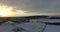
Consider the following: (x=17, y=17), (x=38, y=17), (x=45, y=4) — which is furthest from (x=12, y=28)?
(x=45, y=4)

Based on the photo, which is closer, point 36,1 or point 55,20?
point 55,20

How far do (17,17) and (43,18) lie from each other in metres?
0.18

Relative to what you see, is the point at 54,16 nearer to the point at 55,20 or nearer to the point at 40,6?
the point at 55,20

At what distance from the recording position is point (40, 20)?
1.04m

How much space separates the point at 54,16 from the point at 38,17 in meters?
0.11

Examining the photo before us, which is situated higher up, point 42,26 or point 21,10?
point 21,10

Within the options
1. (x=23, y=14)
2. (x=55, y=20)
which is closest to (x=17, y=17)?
(x=23, y=14)

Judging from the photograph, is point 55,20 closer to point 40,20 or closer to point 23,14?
point 40,20

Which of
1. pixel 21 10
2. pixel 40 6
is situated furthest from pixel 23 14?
pixel 40 6

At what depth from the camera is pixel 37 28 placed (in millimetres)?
1038

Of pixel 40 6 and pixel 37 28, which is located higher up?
pixel 40 6

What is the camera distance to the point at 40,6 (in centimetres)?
111

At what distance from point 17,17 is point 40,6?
20cm

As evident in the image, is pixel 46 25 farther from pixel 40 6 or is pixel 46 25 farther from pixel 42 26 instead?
pixel 40 6
